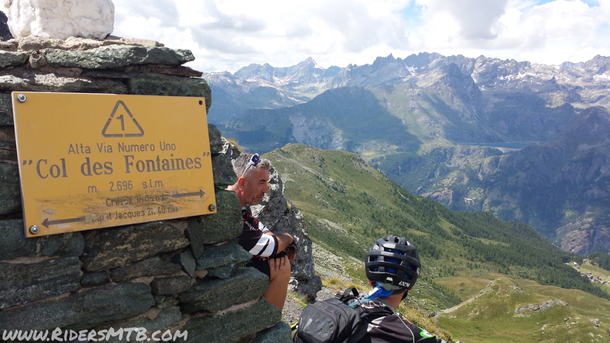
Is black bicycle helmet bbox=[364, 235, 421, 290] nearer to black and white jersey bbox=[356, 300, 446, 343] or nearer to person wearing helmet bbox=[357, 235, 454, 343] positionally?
person wearing helmet bbox=[357, 235, 454, 343]

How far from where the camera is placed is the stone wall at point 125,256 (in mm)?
4906

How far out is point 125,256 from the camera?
5.52 metres

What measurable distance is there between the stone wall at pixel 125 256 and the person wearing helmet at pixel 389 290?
2.11m

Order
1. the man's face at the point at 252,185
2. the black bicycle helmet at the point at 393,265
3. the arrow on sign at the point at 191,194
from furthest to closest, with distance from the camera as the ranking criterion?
the man's face at the point at 252,185
the black bicycle helmet at the point at 393,265
the arrow on sign at the point at 191,194

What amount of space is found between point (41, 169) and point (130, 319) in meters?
2.59

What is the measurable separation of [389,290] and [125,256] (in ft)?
14.2

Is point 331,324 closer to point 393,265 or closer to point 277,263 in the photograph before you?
point 393,265

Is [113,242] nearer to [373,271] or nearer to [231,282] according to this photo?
[231,282]

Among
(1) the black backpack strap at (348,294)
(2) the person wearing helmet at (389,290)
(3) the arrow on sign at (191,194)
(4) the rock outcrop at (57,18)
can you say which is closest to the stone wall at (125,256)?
(3) the arrow on sign at (191,194)

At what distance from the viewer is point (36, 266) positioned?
491 centimetres

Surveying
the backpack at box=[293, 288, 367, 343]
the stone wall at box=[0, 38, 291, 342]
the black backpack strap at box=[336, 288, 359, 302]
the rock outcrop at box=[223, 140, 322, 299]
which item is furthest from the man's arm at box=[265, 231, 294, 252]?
the rock outcrop at box=[223, 140, 322, 299]

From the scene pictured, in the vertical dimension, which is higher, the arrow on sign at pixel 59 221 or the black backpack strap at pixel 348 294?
the arrow on sign at pixel 59 221

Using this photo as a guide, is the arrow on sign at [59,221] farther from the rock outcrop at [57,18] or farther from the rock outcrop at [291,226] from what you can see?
the rock outcrop at [291,226]

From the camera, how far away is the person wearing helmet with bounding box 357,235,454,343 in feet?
17.6
